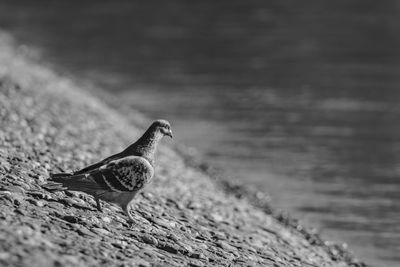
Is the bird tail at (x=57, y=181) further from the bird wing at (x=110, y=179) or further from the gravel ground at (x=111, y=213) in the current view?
the gravel ground at (x=111, y=213)

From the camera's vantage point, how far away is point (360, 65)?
46.6 m

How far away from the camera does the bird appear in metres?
13.0

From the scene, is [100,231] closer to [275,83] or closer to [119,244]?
[119,244]

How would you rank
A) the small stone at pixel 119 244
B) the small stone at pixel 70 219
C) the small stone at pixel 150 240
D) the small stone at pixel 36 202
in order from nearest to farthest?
1. the small stone at pixel 119 244
2. the small stone at pixel 70 219
3. the small stone at pixel 36 202
4. the small stone at pixel 150 240

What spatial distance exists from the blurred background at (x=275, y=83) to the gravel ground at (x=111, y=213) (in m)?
1.76

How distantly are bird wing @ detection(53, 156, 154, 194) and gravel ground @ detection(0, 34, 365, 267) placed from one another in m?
0.42

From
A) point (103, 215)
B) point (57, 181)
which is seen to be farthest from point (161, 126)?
point (57, 181)

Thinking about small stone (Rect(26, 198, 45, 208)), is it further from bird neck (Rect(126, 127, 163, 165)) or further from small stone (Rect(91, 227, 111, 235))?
bird neck (Rect(126, 127, 163, 165))

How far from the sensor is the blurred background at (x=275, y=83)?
23.3 metres

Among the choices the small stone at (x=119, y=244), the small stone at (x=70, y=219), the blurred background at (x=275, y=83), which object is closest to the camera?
the small stone at (x=119, y=244)

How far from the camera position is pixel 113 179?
42.9ft

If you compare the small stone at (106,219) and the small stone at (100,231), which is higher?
the small stone at (106,219)


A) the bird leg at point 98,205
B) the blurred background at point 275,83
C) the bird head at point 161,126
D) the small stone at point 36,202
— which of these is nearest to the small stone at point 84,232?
the small stone at point 36,202

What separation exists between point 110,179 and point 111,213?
1092 millimetres
